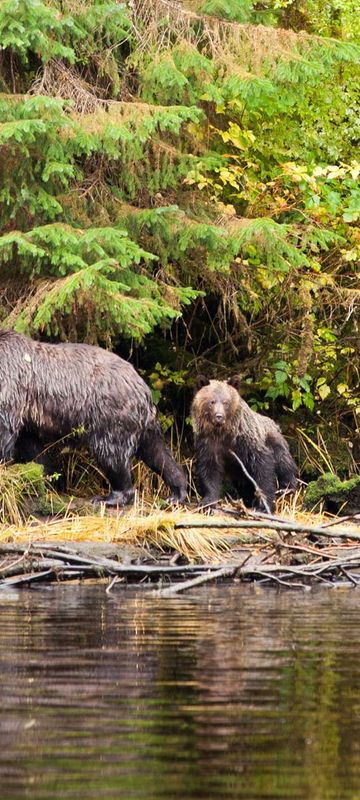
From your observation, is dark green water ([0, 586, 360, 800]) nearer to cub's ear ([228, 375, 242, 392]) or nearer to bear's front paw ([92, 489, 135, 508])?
bear's front paw ([92, 489, 135, 508])

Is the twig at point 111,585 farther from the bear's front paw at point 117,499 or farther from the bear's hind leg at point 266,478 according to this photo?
the bear's hind leg at point 266,478

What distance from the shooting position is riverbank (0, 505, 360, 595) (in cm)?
1114

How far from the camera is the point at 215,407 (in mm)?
14484

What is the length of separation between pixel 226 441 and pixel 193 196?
2752 mm

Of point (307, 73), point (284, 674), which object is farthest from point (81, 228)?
point (284, 674)

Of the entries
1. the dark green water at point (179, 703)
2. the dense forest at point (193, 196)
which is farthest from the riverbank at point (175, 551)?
the dense forest at point (193, 196)

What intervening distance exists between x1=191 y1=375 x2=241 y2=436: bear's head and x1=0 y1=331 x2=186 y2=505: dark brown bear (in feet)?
1.79

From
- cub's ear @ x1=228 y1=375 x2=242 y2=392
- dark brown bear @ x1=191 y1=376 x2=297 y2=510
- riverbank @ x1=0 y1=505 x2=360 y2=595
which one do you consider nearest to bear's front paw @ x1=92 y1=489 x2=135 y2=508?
dark brown bear @ x1=191 y1=376 x2=297 y2=510

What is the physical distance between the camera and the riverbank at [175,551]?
A: 1114 centimetres

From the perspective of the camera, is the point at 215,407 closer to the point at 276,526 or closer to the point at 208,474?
the point at 208,474

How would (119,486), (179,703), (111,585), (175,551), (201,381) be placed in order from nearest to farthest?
A: (179,703) < (111,585) < (175,551) < (201,381) < (119,486)

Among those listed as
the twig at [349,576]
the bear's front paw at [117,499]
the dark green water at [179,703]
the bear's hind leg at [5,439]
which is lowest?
the bear's front paw at [117,499]

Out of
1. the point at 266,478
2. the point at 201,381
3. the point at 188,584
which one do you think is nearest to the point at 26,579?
the point at 188,584

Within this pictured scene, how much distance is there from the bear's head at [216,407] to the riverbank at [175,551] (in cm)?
133
